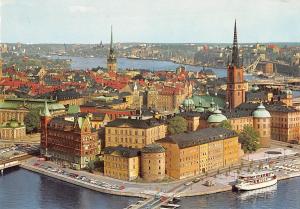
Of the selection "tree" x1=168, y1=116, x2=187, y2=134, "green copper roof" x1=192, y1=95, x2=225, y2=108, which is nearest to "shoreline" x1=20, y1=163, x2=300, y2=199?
"tree" x1=168, y1=116, x2=187, y2=134

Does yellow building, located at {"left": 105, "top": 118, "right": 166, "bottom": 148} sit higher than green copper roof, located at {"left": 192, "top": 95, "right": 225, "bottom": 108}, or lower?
lower

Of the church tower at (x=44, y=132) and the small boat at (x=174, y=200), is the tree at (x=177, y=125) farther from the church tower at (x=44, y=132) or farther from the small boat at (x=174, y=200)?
the small boat at (x=174, y=200)

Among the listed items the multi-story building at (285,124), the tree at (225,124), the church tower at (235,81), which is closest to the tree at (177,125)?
the tree at (225,124)

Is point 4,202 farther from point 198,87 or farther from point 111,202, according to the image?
point 198,87

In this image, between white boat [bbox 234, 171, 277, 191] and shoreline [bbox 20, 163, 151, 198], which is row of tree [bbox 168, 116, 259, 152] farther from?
shoreline [bbox 20, 163, 151, 198]

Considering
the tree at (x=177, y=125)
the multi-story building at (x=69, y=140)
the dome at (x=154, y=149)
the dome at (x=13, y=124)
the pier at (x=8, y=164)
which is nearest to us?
the dome at (x=154, y=149)

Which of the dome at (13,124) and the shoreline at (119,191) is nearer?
the shoreline at (119,191)
